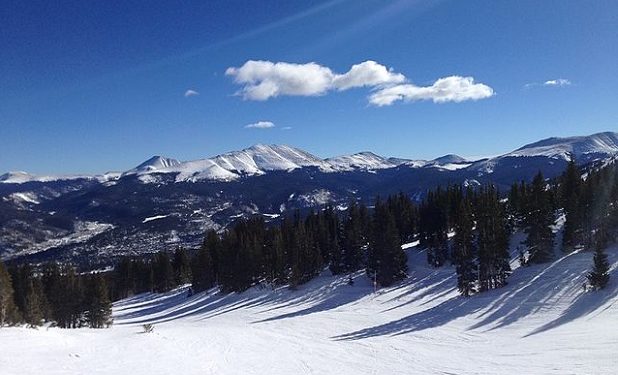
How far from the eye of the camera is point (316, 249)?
274 ft

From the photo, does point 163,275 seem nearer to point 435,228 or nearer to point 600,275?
point 435,228

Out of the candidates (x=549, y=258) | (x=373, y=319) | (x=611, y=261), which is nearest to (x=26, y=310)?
(x=373, y=319)

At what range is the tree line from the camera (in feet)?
187

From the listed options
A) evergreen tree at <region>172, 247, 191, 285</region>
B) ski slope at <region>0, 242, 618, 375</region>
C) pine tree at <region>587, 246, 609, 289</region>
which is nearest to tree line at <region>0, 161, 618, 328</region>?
pine tree at <region>587, 246, 609, 289</region>

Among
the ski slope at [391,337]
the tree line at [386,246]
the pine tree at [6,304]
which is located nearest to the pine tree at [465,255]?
the tree line at [386,246]

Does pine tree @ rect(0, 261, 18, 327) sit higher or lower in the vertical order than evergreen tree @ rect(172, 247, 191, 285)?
higher

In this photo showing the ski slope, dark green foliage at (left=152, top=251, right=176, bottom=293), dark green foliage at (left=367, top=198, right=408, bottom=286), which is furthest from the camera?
dark green foliage at (left=152, top=251, right=176, bottom=293)

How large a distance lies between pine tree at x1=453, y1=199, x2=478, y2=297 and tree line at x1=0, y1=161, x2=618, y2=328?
0.41ft

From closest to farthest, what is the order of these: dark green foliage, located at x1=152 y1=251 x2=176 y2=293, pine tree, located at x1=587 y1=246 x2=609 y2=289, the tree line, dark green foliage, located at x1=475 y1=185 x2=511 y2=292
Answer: pine tree, located at x1=587 y1=246 x2=609 y2=289 → dark green foliage, located at x1=475 y1=185 x2=511 y2=292 → the tree line → dark green foliage, located at x1=152 y1=251 x2=176 y2=293

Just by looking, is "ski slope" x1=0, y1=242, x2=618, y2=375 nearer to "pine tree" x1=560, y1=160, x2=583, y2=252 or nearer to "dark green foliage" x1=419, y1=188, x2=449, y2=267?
"pine tree" x1=560, y1=160, x2=583, y2=252

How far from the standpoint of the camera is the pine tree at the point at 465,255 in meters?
54.5

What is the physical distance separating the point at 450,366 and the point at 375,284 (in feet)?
143

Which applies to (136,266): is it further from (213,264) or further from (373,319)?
(373,319)

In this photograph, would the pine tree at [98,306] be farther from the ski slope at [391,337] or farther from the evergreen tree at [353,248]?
the evergreen tree at [353,248]
